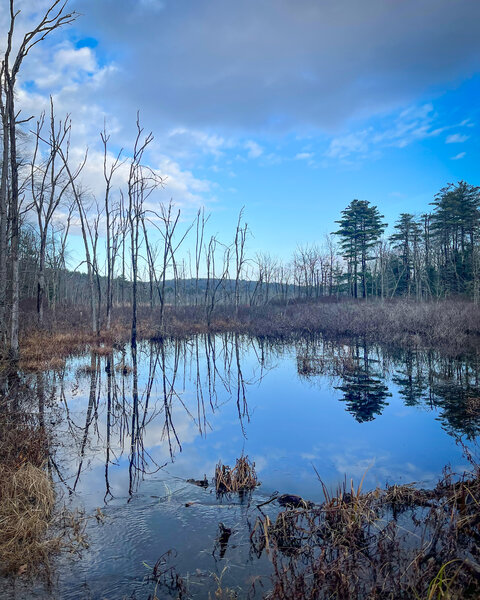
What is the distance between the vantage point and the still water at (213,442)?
3.99 metres

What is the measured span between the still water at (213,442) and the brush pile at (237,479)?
17 cm

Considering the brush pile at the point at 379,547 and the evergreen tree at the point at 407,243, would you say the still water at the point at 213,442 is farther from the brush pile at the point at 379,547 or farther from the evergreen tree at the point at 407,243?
the evergreen tree at the point at 407,243

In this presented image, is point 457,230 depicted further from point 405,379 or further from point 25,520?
point 25,520

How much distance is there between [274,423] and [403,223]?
53.1 m

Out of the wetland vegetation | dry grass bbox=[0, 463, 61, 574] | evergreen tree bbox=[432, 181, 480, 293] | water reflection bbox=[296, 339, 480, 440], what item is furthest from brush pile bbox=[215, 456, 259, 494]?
evergreen tree bbox=[432, 181, 480, 293]

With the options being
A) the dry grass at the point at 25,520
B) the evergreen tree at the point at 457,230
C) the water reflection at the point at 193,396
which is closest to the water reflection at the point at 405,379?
the water reflection at the point at 193,396

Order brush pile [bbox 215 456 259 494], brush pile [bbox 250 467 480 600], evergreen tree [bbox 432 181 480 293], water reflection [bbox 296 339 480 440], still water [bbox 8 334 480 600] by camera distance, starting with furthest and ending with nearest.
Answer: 1. evergreen tree [bbox 432 181 480 293]
2. water reflection [bbox 296 339 480 440]
3. brush pile [bbox 215 456 259 494]
4. still water [bbox 8 334 480 600]
5. brush pile [bbox 250 467 480 600]

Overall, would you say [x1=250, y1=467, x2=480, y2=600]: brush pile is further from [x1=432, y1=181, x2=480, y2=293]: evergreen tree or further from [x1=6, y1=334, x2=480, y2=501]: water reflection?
[x1=432, y1=181, x2=480, y2=293]: evergreen tree

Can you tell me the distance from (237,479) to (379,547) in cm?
236

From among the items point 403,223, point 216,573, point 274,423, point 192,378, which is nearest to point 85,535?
point 216,573

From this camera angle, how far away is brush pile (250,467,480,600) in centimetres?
318

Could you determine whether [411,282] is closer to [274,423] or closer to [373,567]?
[274,423]

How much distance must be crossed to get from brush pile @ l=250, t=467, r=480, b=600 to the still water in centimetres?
38

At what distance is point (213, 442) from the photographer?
25.6 feet
